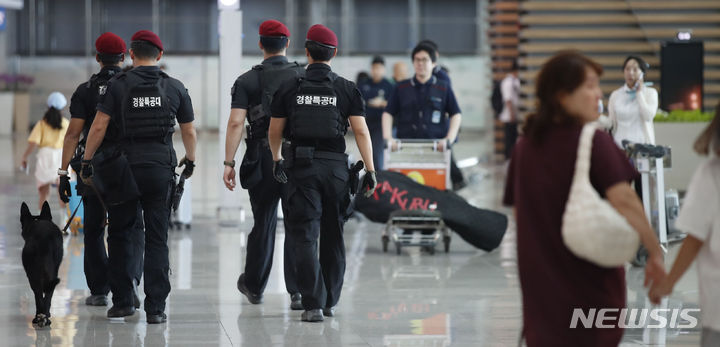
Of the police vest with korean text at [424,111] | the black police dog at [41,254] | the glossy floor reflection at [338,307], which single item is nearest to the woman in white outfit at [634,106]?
the glossy floor reflection at [338,307]

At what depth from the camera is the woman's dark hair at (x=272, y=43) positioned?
6.89 metres

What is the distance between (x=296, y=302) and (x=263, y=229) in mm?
502

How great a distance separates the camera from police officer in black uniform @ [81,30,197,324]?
6.29m

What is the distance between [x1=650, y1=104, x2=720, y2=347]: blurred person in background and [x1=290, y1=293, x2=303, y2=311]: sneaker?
3.63m

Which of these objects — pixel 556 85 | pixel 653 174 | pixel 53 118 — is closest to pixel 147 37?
pixel 556 85

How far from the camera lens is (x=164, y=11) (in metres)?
33.4

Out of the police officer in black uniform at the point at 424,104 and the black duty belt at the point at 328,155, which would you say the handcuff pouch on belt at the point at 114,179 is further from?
the police officer in black uniform at the point at 424,104

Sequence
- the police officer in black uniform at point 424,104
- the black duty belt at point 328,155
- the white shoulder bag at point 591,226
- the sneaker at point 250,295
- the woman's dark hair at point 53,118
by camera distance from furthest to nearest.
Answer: the woman's dark hair at point 53,118, the police officer in black uniform at point 424,104, the sneaker at point 250,295, the black duty belt at point 328,155, the white shoulder bag at point 591,226

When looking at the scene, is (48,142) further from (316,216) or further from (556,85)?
(556,85)

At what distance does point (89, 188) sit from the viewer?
6.68 metres

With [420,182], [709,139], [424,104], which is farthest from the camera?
[420,182]

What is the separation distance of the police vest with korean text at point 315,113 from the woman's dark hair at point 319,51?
0.16 m

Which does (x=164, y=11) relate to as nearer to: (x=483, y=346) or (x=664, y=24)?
(x=664, y=24)

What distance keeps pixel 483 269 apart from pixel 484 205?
16.2 feet
